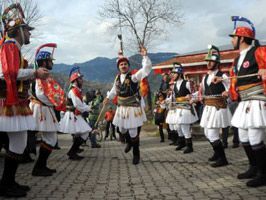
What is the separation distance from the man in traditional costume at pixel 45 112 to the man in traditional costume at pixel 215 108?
2.82 meters

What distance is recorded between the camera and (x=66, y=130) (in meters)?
7.81

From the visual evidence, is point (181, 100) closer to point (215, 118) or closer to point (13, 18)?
point (215, 118)

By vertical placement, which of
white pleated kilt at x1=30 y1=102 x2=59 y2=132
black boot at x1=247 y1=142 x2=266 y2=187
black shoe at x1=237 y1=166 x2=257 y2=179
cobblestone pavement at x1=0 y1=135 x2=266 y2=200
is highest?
white pleated kilt at x1=30 y1=102 x2=59 y2=132

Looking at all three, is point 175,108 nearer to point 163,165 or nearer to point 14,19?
point 163,165

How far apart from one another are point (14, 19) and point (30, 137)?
4.09m

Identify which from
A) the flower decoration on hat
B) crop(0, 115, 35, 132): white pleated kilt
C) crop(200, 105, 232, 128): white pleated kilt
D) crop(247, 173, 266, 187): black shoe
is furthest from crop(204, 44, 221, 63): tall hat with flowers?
crop(0, 115, 35, 132): white pleated kilt

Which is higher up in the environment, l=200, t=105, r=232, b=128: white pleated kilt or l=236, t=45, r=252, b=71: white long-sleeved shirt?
l=236, t=45, r=252, b=71: white long-sleeved shirt

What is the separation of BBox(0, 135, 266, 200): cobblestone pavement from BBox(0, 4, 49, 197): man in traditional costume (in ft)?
1.40

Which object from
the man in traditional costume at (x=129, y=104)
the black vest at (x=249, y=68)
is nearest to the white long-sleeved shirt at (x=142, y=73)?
the man in traditional costume at (x=129, y=104)

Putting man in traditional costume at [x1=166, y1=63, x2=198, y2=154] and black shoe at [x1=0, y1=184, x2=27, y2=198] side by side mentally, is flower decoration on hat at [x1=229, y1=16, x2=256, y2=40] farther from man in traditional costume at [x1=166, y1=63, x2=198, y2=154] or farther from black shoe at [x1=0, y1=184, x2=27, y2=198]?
black shoe at [x1=0, y1=184, x2=27, y2=198]

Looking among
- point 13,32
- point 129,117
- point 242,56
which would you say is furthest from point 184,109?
point 13,32

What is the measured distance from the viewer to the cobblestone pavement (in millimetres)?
4469

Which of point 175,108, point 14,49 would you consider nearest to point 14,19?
point 14,49

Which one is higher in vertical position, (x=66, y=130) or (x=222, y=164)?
(x=66, y=130)
